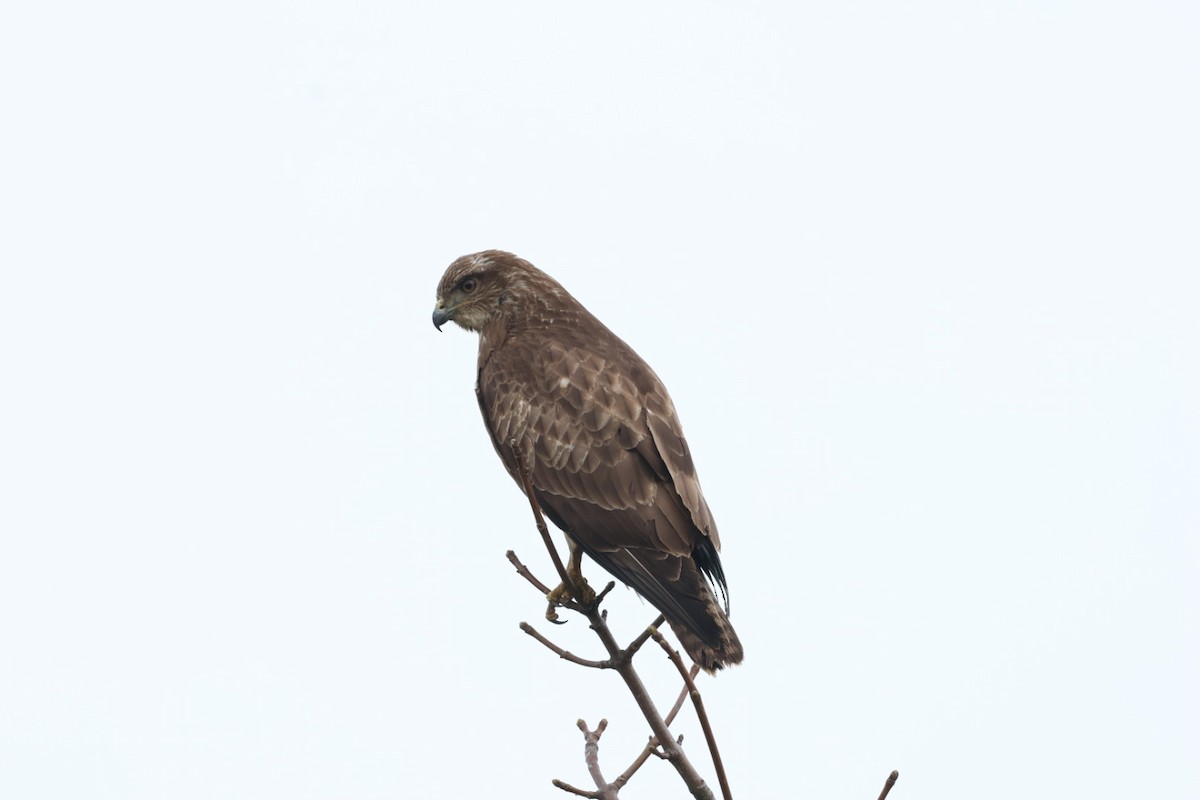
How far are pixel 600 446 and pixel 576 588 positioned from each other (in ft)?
5.98

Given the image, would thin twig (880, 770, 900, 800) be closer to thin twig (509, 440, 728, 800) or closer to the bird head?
thin twig (509, 440, 728, 800)

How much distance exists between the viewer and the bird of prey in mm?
6145

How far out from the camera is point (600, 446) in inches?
264

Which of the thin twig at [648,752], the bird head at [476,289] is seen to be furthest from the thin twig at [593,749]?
the bird head at [476,289]

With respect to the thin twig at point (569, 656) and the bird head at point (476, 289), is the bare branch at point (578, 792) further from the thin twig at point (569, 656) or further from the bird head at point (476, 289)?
the bird head at point (476, 289)

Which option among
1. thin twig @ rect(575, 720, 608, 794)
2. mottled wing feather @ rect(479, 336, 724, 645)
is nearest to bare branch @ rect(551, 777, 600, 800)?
thin twig @ rect(575, 720, 608, 794)

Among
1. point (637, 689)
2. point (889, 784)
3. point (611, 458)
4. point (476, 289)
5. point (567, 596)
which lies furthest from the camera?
point (476, 289)

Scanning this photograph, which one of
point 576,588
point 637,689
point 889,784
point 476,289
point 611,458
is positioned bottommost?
point 889,784

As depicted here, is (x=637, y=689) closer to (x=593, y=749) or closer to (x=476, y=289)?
(x=593, y=749)

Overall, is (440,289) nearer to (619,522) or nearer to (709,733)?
(619,522)

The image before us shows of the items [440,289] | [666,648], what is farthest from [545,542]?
[440,289]

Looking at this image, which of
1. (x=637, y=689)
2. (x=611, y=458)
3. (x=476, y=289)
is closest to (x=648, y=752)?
(x=637, y=689)

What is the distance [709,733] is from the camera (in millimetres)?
3691

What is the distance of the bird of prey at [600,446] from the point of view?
6.14m
